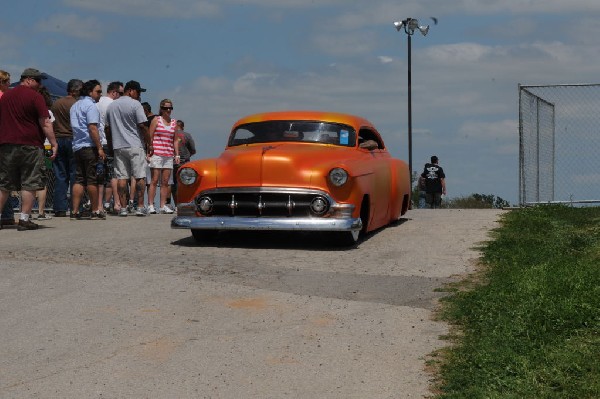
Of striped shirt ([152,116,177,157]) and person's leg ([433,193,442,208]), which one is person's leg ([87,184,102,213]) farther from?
person's leg ([433,193,442,208])

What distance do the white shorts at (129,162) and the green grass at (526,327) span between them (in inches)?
275

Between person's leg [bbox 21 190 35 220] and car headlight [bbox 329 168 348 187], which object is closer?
car headlight [bbox 329 168 348 187]

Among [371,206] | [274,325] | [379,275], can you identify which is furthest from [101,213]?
[274,325]

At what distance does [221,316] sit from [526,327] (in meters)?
2.23

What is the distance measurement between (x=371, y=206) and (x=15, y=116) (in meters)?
5.03

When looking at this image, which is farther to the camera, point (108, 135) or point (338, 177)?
point (108, 135)

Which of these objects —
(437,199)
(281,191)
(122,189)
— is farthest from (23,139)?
(437,199)

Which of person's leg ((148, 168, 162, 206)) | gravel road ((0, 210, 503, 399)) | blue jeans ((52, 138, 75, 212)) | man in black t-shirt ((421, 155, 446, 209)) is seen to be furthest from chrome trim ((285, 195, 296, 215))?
man in black t-shirt ((421, 155, 446, 209))

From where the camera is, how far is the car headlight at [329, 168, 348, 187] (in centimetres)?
1123

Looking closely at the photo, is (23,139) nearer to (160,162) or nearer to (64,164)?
(64,164)

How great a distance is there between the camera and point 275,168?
11359mm

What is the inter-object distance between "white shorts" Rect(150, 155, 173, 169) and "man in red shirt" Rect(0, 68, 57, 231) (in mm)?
3200

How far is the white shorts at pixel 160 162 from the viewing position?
16953 millimetres

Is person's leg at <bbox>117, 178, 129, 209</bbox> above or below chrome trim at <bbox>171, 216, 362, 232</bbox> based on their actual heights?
above
